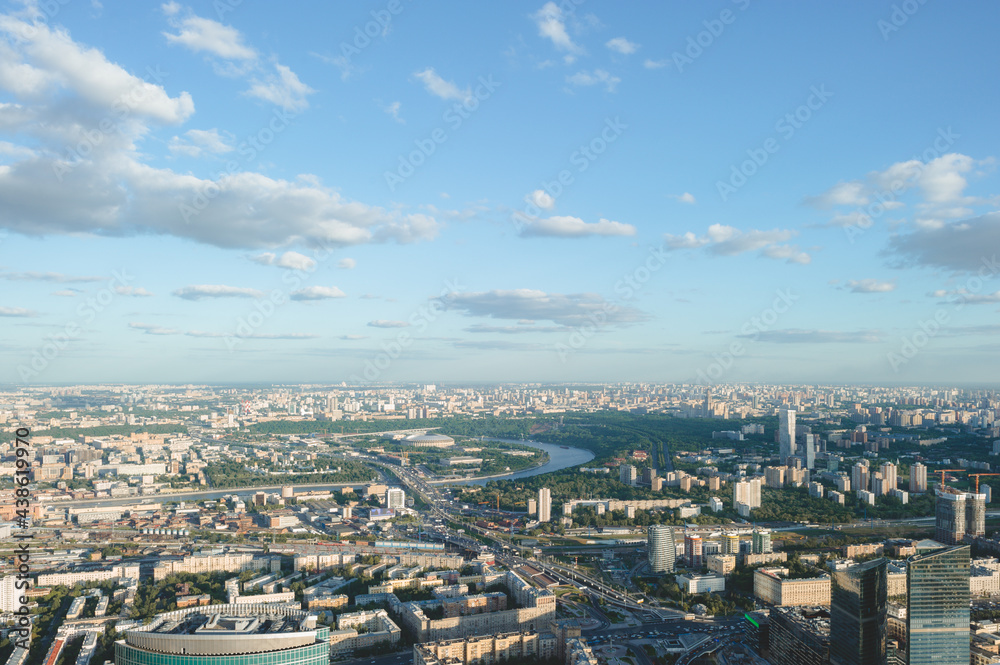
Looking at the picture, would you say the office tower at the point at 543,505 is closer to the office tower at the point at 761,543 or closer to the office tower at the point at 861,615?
the office tower at the point at 761,543

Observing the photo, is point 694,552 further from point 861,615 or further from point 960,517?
point 861,615

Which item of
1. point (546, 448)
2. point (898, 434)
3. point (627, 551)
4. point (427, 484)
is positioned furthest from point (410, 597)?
point (898, 434)

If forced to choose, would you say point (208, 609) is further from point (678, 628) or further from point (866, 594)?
point (866, 594)

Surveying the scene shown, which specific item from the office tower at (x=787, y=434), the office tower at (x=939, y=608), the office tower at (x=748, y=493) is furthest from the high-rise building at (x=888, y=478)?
the office tower at (x=939, y=608)

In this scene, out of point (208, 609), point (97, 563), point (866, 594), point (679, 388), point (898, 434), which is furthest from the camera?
point (679, 388)

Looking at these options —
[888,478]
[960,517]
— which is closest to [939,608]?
[960,517]

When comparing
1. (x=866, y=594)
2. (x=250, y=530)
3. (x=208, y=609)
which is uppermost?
(x=866, y=594)
